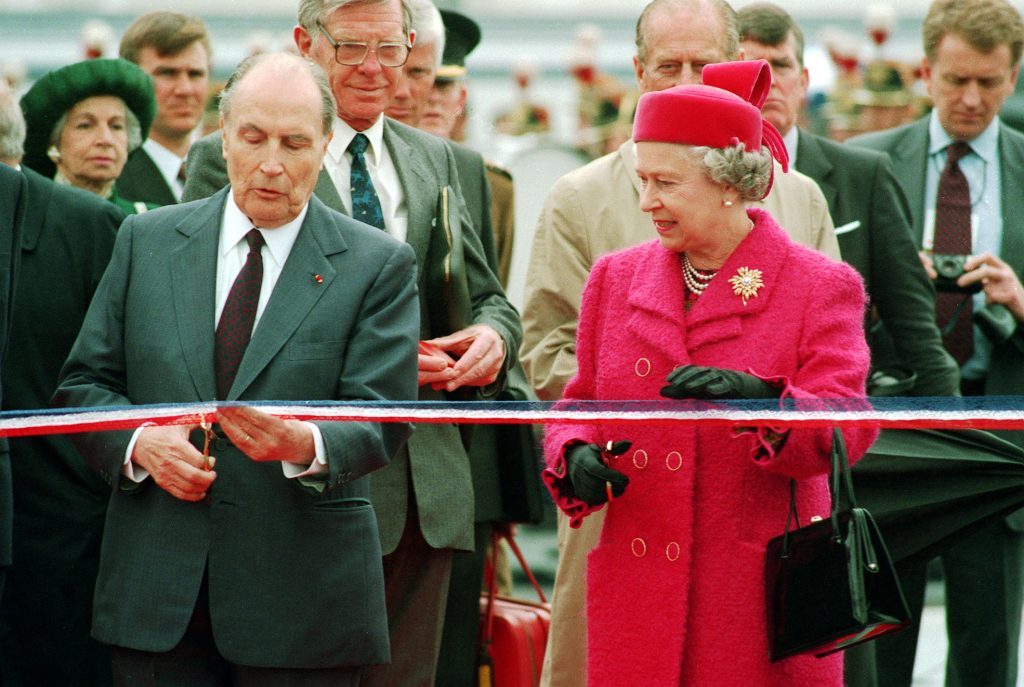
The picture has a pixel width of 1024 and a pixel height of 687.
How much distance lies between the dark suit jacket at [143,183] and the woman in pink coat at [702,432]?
9.74 ft

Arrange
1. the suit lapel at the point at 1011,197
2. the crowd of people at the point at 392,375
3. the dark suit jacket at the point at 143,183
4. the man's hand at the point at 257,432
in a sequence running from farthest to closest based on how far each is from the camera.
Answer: the dark suit jacket at the point at 143,183 < the suit lapel at the point at 1011,197 < the crowd of people at the point at 392,375 < the man's hand at the point at 257,432

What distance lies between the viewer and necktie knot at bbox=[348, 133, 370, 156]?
186 inches

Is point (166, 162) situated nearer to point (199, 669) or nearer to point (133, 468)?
point (133, 468)

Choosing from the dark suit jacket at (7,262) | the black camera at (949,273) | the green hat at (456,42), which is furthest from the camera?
the green hat at (456,42)

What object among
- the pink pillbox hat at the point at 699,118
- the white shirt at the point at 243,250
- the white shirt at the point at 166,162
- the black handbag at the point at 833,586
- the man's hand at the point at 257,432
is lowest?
the black handbag at the point at 833,586

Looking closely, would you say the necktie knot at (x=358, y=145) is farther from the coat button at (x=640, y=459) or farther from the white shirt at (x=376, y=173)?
the coat button at (x=640, y=459)

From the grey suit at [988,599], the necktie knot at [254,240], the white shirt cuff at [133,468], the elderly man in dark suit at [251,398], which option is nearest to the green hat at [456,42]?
the grey suit at [988,599]

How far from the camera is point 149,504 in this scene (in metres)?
3.80

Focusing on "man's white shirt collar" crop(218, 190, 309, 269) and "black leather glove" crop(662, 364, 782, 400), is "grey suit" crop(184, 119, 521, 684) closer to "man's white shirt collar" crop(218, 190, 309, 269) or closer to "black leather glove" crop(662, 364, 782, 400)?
"man's white shirt collar" crop(218, 190, 309, 269)

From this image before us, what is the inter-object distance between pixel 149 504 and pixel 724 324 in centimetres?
131

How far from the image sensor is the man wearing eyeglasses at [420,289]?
4.53 meters

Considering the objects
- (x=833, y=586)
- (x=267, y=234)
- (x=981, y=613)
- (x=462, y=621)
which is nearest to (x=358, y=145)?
(x=267, y=234)

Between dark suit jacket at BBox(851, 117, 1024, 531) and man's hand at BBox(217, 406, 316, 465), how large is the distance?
9.99 feet

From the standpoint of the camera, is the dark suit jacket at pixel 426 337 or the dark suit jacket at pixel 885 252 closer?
the dark suit jacket at pixel 426 337
